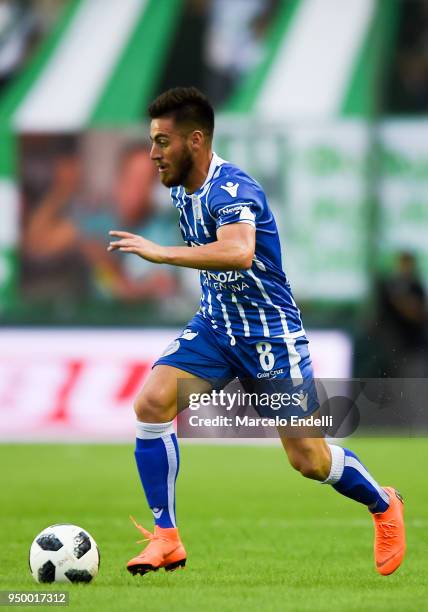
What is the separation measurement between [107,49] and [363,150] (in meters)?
3.48

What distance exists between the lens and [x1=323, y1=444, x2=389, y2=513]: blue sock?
233 inches

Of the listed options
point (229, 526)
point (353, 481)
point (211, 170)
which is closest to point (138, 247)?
point (211, 170)

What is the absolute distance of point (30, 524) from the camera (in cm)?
779

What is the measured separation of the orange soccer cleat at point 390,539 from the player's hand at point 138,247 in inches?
63.1

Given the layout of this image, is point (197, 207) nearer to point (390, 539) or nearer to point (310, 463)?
point (310, 463)

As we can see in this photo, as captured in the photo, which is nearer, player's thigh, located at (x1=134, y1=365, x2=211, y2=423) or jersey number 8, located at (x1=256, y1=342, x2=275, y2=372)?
player's thigh, located at (x1=134, y1=365, x2=211, y2=423)

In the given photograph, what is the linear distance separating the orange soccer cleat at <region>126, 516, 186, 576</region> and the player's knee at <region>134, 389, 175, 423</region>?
43 centimetres

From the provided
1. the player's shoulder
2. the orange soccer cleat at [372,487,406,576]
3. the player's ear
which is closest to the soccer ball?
the orange soccer cleat at [372,487,406,576]

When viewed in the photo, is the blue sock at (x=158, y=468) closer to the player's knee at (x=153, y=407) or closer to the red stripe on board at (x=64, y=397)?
the player's knee at (x=153, y=407)

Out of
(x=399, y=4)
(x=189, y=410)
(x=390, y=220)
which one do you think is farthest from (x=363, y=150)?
(x=189, y=410)

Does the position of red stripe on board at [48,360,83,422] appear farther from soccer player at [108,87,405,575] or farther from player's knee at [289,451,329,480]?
player's knee at [289,451,329,480]

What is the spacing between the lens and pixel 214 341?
5949 mm

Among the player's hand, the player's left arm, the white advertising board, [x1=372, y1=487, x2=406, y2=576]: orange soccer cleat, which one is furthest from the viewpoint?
the white advertising board

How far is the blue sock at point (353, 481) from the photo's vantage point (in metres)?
5.91
